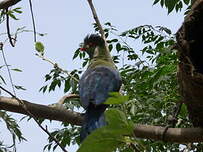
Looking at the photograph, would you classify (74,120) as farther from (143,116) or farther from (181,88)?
(143,116)

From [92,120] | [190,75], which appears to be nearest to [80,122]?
[92,120]

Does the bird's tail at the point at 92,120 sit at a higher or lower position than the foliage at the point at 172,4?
lower

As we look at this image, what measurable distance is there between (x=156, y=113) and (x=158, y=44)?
Answer: 2.45ft

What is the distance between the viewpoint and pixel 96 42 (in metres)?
4.44

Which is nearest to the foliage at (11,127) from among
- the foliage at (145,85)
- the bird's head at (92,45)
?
the foliage at (145,85)

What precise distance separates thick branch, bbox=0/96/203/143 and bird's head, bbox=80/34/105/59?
1875mm

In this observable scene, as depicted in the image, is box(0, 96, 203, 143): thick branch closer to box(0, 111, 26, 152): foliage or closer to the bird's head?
box(0, 111, 26, 152): foliage

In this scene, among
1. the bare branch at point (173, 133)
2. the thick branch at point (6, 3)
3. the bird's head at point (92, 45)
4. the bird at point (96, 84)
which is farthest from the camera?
the bird's head at point (92, 45)

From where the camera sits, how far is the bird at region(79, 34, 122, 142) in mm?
2748

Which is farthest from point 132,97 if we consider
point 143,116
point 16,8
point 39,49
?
point 16,8

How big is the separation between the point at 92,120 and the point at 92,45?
1.76 meters

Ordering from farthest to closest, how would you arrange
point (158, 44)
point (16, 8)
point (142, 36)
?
point (142, 36) < point (158, 44) < point (16, 8)

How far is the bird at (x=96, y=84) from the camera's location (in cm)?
275

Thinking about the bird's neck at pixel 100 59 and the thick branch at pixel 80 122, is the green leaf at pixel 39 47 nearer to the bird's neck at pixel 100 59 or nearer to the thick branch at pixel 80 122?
the thick branch at pixel 80 122
